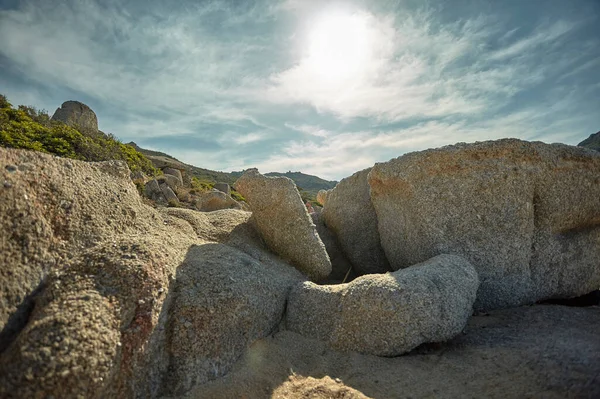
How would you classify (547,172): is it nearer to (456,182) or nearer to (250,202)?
(456,182)

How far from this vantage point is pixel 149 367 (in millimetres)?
2658

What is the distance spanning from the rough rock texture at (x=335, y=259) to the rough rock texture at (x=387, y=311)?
7.71ft

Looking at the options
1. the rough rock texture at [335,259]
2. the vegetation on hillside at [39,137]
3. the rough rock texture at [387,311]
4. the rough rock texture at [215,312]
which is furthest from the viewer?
the vegetation on hillside at [39,137]

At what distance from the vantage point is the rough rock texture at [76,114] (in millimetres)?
28891

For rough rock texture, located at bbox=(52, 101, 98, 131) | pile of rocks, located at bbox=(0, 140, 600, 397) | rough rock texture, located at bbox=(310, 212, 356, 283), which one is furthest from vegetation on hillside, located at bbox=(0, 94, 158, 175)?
pile of rocks, located at bbox=(0, 140, 600, 397)

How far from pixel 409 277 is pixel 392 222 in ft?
6.33

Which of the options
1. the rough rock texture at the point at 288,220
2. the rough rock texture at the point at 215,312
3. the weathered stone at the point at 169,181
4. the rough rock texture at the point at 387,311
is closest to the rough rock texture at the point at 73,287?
the rough rock texture at the point at 215,312

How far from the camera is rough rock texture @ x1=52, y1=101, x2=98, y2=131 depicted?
94.8ft

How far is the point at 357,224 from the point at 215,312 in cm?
382

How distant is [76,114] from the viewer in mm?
29703

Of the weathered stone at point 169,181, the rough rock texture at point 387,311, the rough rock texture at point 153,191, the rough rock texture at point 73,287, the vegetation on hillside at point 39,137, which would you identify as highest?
the vegetation on hillside at point 39,137

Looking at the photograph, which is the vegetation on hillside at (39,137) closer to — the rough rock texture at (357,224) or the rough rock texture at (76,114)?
the rough rock texture at (76,114)

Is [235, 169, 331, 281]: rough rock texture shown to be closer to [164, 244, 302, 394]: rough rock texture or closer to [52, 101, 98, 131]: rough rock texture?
[164, 244, 302, 394]: rough rock texture

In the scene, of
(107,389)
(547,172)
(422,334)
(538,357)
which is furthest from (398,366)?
(547,172)
